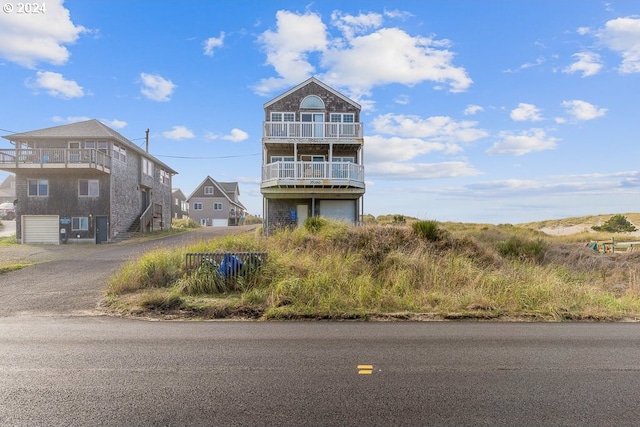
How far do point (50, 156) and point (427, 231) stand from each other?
1027 inches

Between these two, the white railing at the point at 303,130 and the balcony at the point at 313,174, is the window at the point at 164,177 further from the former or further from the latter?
the balcony at the point at 313,174

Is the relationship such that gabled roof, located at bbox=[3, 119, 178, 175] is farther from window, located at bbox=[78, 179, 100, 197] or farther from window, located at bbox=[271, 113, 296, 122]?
window, located at bbox=[271, 113, 296, 122]

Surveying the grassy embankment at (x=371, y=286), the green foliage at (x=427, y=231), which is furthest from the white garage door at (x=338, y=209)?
the grassy embankment at (x=371, y=286)

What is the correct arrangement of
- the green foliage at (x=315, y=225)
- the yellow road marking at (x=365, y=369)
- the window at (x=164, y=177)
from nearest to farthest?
1. the yellow road marking at (x=365, y=369)
2. the green foliage at (x=315, y=225)
3. the window at (x=164, y=177)

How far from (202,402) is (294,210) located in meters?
22.7

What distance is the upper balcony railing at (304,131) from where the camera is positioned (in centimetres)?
2570

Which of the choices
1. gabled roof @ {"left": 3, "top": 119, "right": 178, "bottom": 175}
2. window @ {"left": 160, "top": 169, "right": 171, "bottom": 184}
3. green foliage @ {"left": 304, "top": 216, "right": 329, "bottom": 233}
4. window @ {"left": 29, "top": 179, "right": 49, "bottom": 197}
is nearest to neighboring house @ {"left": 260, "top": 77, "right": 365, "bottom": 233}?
green foliage @ {"left": 304, "top": 216, "right": 329, "bottom": 233}

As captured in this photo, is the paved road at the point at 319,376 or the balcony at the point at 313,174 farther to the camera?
the balcony at the point at 313,174

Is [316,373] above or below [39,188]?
below

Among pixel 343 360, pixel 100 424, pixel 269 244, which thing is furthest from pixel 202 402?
pixel 269 244

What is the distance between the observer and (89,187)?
2844 centimetres

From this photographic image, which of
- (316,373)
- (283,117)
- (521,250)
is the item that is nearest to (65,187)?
(283,117)

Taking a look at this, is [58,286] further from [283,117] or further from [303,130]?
[283,117]

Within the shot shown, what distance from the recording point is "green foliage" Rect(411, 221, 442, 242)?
1464 centimetres
